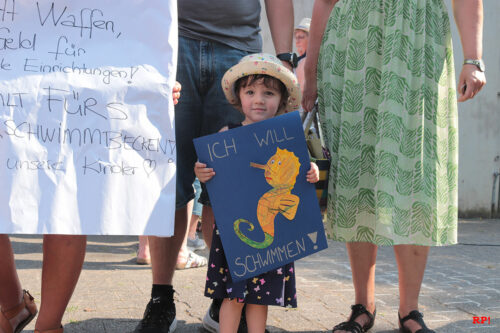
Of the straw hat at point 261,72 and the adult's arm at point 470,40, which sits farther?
the adult's arm at point 470,40

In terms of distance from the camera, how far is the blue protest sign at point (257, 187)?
242 cm

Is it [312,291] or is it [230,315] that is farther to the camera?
[312,291]

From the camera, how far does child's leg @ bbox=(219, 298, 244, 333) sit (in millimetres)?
2504

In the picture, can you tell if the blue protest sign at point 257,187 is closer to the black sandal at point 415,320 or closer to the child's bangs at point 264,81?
the child's bangs at point 264,81

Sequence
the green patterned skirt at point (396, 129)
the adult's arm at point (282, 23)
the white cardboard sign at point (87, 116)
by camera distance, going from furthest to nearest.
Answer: the adult's arm at point (282, 23) → the green patterned skirt at point (396, 129) → the white cardboard sign at point (87, 116)

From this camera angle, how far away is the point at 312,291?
12.2 ft

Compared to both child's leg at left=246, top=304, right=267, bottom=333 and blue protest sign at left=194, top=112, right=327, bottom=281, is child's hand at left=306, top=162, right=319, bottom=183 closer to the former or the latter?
blue protest sign at left=194, top=112, right=327, bottom=281

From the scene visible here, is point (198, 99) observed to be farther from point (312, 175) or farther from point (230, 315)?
point (230, 315)

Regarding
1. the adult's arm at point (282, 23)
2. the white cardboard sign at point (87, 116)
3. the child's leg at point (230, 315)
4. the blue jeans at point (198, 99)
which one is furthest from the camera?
the adult's arm at point (282, 23)

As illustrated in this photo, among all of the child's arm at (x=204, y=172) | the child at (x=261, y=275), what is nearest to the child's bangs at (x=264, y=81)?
the child at (x=261, y=275)

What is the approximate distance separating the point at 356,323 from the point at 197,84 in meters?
1.35

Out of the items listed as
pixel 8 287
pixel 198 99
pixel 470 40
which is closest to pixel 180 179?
pixel 198 99

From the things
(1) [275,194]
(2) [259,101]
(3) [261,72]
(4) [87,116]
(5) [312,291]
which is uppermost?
(3) [261,72]

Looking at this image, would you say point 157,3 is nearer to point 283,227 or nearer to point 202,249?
point 283,227
